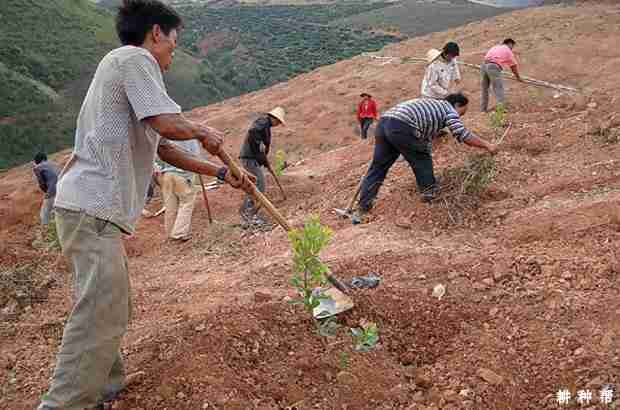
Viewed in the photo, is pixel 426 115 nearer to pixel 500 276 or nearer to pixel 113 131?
pixel 500 276

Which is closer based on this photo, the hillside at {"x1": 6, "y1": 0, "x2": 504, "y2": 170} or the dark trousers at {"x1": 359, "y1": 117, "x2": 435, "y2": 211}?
the dark trousers at {"x1": 359, "y1": 117, "x2": 435, "y2": 211}

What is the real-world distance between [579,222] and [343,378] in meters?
2.19

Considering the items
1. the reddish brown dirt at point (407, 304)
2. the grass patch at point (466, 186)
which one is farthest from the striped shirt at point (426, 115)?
the reddish brown dirt at point (407, 304)

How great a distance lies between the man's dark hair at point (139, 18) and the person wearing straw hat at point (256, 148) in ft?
12.4

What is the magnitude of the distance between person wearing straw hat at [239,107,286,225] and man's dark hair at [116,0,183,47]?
3779mm

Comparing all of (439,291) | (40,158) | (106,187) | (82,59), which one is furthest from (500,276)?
(82,59)

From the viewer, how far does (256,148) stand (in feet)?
19.6

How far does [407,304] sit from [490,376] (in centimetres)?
66

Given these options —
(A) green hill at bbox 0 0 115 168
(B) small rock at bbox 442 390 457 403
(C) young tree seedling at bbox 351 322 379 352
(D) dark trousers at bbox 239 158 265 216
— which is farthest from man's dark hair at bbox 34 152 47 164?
(A) green hill at bbox 0 0 115 168

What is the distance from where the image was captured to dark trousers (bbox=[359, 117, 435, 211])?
14.5 ft

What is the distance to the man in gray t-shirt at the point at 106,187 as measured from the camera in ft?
6.41

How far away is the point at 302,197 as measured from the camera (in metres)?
6.67

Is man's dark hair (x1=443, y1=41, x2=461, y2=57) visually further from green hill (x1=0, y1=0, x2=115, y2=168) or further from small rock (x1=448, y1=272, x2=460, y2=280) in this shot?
green hill (x1=0, y1=0, x2=115, y2=168)

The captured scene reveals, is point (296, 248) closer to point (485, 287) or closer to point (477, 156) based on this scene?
point (485, 287)
